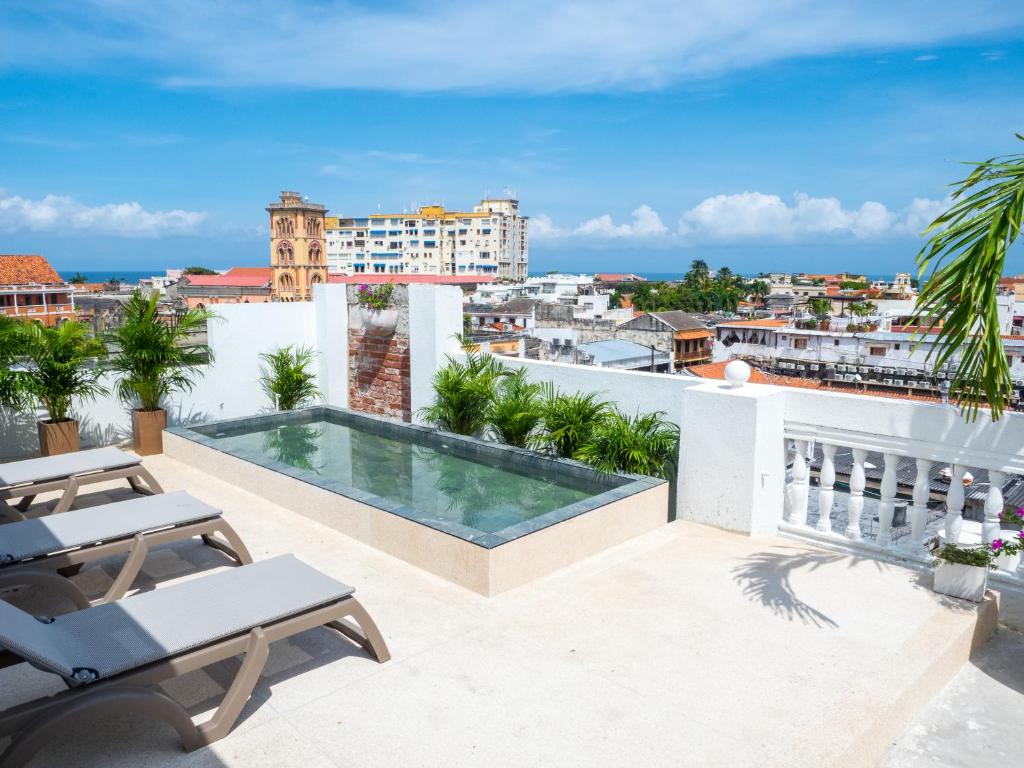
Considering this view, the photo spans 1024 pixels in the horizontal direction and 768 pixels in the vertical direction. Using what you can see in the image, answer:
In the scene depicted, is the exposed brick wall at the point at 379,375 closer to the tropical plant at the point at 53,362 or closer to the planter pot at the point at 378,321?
the planter pot at the point at 378,321

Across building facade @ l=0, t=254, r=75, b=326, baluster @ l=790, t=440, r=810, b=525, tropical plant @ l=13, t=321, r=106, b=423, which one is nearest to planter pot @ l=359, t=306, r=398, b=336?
tropical plant @ l=13, t=321, r=106, b=423

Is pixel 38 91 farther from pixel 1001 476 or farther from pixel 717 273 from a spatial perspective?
pixel 717 273

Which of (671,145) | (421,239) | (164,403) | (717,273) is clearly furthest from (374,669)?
(717,273)

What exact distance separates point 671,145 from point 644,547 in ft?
158

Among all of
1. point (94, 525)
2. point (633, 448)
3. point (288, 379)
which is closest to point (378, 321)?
point (288, 379)

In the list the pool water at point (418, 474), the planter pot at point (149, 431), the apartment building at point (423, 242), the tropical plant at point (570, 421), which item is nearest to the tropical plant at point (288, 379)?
the pool water at point (418, 474)

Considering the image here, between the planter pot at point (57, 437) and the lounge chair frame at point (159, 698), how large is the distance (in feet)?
15.2

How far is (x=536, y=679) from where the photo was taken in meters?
2.80

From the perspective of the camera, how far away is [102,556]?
3.39 metres

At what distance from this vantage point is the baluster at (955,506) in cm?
362

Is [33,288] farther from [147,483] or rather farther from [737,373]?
[737,373]

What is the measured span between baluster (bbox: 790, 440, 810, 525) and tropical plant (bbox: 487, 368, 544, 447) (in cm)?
215

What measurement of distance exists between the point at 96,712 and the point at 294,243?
8044 cm

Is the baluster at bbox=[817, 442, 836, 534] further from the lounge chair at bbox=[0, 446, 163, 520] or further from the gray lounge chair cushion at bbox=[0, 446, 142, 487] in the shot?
the gray lounge chair cushion at bbox=[0, 446, 142, 487]
